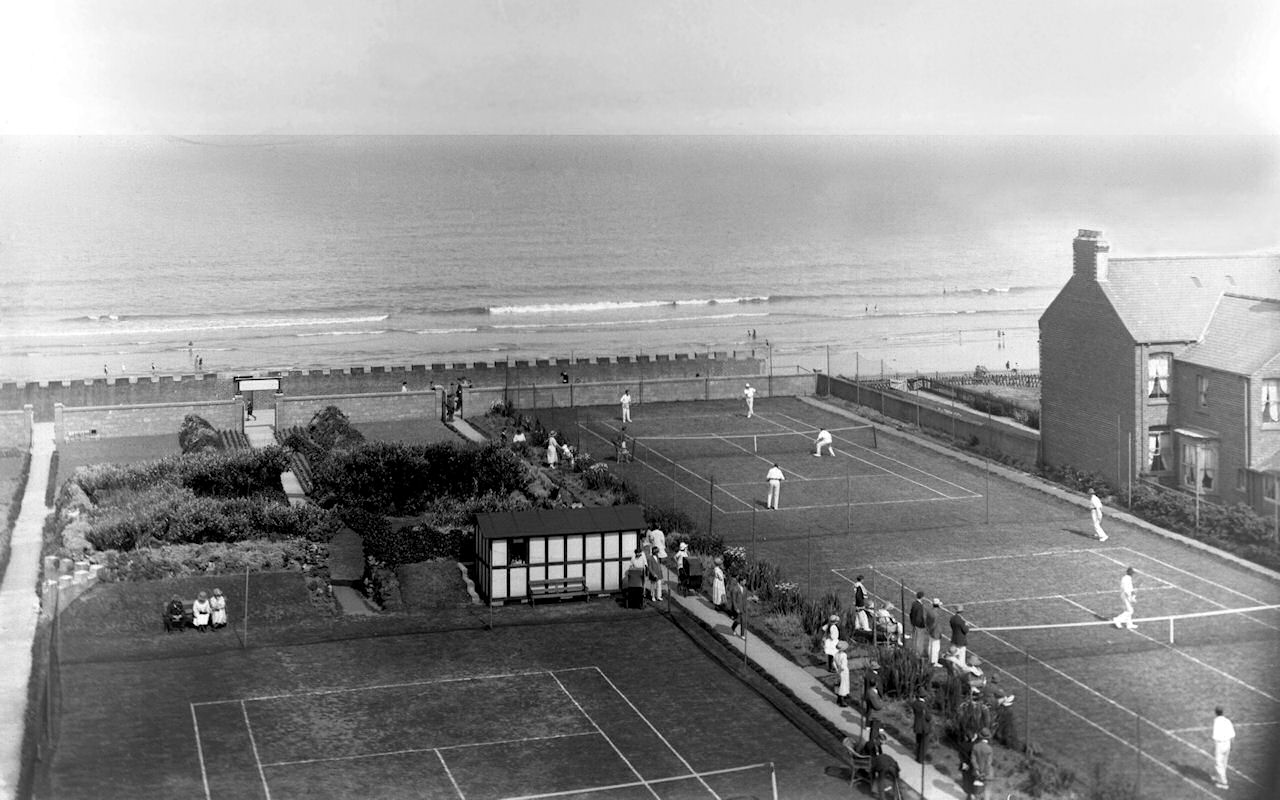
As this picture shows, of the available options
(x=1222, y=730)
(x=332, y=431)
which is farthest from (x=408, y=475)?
(x=1222, y=730)

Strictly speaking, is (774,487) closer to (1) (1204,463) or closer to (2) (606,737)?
(1) (1204,463)

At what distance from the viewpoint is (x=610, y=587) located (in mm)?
36812

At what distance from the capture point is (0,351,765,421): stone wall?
62.0 meters

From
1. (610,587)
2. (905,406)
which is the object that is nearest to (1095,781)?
(610,587)

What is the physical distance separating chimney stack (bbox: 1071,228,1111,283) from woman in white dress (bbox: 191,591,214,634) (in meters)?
27.5

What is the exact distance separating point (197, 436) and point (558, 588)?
22.4m

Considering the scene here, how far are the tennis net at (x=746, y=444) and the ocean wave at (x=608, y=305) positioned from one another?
64.9 m

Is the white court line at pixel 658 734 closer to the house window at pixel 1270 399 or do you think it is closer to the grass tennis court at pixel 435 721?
the grass tennis court at pixel 435 721

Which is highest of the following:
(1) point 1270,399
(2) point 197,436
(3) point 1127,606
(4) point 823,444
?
(1) point 1270,399

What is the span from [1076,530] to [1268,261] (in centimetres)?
1212

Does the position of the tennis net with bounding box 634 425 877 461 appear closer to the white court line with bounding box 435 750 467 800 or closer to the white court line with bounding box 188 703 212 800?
the white court line with bounding box 188 703 212 800

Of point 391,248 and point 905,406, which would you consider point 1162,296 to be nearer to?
point 905,406

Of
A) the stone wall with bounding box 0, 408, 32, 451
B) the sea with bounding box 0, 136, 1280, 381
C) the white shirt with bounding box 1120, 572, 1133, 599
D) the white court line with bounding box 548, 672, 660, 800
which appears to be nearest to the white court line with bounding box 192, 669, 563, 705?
the white court line with bounding box 548, 672, 660, 800

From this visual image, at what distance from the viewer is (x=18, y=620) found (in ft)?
112
